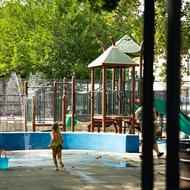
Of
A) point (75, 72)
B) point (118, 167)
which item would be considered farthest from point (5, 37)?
point (118, 167)

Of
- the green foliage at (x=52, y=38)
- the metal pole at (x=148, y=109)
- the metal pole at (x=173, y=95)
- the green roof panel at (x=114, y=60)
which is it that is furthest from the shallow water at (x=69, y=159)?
the green foliage at (x=52, y=38)

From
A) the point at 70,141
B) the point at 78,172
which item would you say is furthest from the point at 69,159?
the point at 70,141

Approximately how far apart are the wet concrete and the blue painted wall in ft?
2.94

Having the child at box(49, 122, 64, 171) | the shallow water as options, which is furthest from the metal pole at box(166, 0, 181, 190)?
the shallow water

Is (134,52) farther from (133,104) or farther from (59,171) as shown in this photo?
(59,171)

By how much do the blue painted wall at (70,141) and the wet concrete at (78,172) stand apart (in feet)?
2.94

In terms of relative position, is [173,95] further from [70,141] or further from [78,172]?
[70,141]

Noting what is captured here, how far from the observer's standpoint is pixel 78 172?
1015cm

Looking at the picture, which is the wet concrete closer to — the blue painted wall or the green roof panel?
the blue painted wall

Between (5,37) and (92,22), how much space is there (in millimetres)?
6757

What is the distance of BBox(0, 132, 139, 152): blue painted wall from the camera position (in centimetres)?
1470

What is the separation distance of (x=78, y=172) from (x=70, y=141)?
5.55 metres

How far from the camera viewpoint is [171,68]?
7.01 ft

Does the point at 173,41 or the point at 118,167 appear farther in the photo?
the point at 118,167
